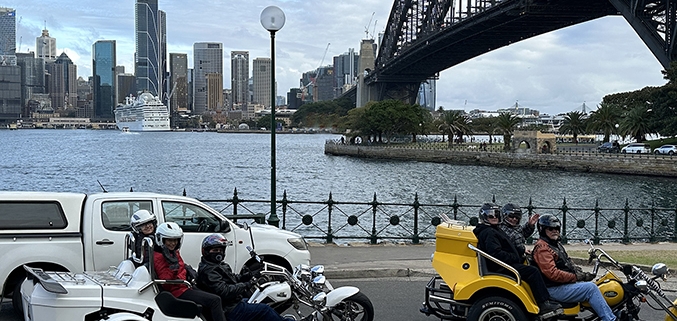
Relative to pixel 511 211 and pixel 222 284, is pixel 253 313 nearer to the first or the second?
pixel 222 284

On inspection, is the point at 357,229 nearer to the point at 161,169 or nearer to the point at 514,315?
the point at 514,315

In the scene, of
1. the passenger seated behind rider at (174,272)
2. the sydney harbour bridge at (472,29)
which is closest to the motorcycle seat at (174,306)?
the passenger seated behind rider at (174,272)

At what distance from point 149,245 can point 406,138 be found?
110616 millimetres

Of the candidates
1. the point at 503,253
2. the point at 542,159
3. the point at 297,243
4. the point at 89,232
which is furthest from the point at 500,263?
the point at 542,159

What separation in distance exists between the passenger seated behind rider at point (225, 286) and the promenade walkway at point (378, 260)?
15.2 feet

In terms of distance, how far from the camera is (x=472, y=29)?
75.9 meters

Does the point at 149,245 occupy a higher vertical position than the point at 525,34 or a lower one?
lower

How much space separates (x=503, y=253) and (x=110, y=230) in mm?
4951

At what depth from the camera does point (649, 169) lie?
58.2 m

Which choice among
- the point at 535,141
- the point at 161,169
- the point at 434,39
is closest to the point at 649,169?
the point at 535,141

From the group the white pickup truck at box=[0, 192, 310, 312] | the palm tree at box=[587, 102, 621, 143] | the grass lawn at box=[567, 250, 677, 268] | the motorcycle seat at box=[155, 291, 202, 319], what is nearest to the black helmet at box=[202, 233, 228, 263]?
the motorcycle seat at box=[155, 291, 202, 319]

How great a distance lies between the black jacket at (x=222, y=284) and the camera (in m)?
6.78

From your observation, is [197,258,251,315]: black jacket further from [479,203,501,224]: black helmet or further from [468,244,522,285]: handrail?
[479,203,501,224]: black helmet

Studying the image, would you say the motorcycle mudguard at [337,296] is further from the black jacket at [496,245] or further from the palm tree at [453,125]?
the palm tree at [453,125]
